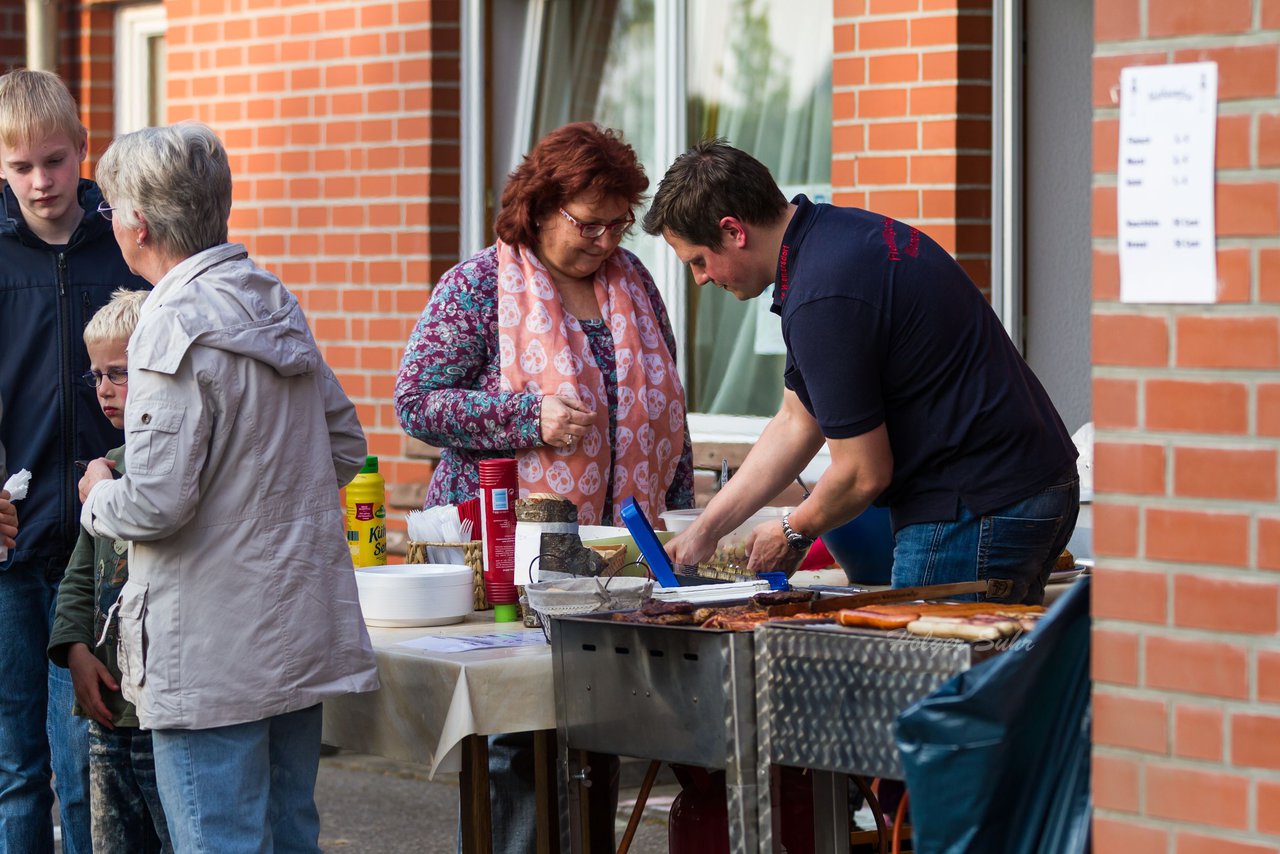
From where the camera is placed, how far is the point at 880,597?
3.25 m

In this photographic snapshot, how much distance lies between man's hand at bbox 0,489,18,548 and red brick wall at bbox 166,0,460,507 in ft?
9.48

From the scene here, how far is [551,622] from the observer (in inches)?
132

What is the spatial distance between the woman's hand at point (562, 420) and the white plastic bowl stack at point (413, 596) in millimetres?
482

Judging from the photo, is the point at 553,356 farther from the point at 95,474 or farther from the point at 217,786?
the point at 217,786

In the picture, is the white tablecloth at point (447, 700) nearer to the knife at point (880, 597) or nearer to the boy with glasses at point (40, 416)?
the knife at point (880, 597)

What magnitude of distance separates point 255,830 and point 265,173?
14.3 ft

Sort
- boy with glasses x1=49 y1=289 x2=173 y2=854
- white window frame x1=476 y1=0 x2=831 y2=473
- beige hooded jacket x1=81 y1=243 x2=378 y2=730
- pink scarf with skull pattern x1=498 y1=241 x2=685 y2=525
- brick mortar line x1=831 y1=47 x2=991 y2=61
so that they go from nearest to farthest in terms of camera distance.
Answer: beige hooded jacket x1=81 y1=243 x2=378 y2=730 → boy with glasses x1=49 y1=289 x2=173 y2=854 → pink scarf with skull pattern x1=498 y1=241 x2=685 y2=525 → brick mortar line x1=831 y1=47 x2=991 y2=61 → white window frame x1=476 y1=0 x2=831 y2=473

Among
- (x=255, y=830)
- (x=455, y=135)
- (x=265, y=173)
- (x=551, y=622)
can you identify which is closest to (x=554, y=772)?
(x=551, y=622)

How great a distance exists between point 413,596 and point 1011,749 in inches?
57.9

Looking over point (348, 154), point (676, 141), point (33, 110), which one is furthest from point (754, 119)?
point (33, 110)

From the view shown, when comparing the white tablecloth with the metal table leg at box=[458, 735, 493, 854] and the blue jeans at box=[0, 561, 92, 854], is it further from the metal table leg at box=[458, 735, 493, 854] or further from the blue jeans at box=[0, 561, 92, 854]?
the blue jeans at box=[0, 561, 92, 854]

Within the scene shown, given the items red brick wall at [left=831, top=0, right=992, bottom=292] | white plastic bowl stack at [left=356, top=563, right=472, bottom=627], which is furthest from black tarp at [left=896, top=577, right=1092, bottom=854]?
red brick wall at [left=831, top=0, right=992, bottom=292]

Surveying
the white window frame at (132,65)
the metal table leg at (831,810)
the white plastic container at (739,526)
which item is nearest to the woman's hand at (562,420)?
the white plastic container at (739,526)

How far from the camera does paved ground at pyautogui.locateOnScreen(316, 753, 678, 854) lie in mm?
5684
